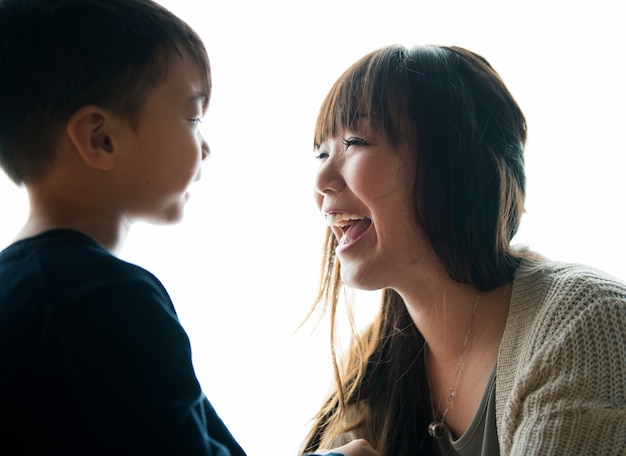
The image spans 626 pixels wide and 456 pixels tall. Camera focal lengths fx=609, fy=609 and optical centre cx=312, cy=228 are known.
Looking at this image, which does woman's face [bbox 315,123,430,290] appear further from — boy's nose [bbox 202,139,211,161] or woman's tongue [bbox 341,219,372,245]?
boy's nose [bbox 202,139,211,161]

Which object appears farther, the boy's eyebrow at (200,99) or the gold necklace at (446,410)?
the gold necklace at (446,410)

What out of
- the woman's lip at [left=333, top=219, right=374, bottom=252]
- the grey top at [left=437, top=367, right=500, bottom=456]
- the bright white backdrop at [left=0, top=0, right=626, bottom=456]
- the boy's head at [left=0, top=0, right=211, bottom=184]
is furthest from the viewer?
the bright white backdrop at [left=0, top=0, right=626, bottom=456]

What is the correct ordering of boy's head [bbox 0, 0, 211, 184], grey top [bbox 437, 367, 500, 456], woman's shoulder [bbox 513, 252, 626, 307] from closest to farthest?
boy's head [bbox 0, 0, 211, 184] < woman's shoulder [bbox 513, 252, 626, 307] < grey top [bbox 437, 367, 500, 456]

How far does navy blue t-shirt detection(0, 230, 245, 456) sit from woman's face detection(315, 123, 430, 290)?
489 mm

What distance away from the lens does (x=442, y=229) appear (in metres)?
1.09

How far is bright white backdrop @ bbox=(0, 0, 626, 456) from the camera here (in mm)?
1446

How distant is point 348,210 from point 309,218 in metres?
0.39

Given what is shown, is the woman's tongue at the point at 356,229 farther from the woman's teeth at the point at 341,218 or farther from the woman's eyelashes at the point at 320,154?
the woman's eyelashes at the point at 320,154

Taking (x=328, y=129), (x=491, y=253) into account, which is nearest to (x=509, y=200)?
(x=491, y=253)

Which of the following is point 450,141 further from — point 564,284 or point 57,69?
point 57,69

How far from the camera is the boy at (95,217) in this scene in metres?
0.66

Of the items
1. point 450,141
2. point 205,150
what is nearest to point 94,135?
point 205,150

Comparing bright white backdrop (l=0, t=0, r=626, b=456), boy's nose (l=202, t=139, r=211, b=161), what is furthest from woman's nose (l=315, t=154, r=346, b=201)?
bright white backdrop (l=0, t=0, r=626, b=456)

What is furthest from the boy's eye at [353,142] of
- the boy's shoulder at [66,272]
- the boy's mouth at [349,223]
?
the boy's shoulder at [66,272]
